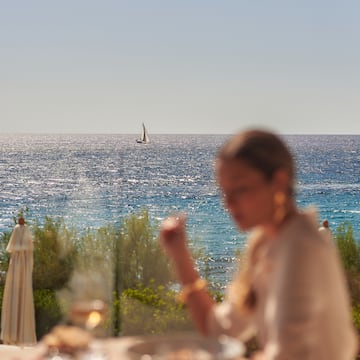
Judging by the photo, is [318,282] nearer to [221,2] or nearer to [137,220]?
[137,220]

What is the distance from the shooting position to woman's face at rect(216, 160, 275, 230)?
1231 millimetres

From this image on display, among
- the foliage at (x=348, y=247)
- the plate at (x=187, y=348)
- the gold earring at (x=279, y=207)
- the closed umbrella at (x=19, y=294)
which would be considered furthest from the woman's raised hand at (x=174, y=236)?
the foliage at (x=348, y=247)

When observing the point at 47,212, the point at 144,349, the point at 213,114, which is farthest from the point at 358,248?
the point at 213,114

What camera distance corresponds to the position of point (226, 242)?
8.08 metres

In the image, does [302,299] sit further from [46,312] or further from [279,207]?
[46,312]

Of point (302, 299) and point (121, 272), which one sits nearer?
point (302, 299)

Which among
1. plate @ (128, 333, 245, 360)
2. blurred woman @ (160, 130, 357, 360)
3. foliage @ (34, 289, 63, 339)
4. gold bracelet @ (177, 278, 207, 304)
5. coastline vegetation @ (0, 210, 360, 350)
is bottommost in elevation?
foliage @ (34, 289, 63, 339)

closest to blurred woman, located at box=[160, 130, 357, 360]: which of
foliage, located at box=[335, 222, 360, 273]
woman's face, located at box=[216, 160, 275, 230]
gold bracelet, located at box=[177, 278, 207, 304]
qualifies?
woman's face, located at box=[216, 160, 275, 230]

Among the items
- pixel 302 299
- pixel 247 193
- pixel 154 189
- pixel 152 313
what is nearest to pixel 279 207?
pixel 247 193

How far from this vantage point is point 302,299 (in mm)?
1168

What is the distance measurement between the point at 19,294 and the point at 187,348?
479 centimetres

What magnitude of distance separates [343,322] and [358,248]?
5127 mm

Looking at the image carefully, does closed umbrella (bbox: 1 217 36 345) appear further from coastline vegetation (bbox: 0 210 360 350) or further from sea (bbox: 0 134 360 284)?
sea (bbox: 0 134 360 284)

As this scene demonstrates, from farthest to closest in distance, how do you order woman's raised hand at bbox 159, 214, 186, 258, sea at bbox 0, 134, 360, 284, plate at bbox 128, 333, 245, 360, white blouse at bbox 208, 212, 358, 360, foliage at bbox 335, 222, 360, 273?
sea at bbox 0, 134, 360, 284, foliage at bbox 335, 222, 360, 273, woman's raised hand at bbox 159, 214, 186, 258, plate at bbox 128, 333, 245, 360, white blouse at bbox 208, 212, 358, 360
